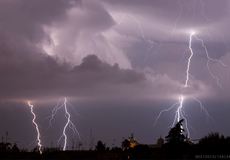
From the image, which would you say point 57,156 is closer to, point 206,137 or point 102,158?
point 102,158

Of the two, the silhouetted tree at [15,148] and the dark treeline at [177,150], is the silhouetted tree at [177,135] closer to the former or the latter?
the dark treeline at [177,150]

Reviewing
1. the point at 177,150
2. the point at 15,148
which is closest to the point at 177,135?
the point at 177,150

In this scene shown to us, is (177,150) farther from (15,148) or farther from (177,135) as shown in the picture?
(15,148)

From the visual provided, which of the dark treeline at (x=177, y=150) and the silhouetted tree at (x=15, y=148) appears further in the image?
the silhouetted tree at (x=15, y=148)

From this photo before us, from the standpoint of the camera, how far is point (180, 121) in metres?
112

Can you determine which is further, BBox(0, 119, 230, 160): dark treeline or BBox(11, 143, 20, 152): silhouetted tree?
BBox(11, 143, 20, 152): silhouetted tree

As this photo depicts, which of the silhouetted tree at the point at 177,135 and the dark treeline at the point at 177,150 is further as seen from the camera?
the silhouetted tree at the point at 177,135

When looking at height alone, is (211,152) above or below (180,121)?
below

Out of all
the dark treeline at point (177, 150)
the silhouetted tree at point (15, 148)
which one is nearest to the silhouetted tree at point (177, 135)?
the dark treeline at point (177, 150)

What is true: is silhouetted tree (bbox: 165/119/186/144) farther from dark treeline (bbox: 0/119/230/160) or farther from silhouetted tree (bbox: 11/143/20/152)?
silhouetted tree (bbox: 11/143/20/152)

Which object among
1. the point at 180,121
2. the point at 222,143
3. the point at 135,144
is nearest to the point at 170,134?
the point at 180,121

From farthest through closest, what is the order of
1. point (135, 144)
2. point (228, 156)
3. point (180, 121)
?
point (180, 121)
point (228, 156)
point (135, 144)

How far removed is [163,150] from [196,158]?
40.0 ft

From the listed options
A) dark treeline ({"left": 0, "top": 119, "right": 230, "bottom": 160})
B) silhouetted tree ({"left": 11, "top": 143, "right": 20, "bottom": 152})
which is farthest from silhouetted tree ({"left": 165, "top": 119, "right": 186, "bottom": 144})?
silhouetted tree ({"left": 11, "top": 143, "right": 20, "bottom": 152})
